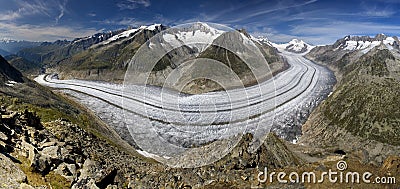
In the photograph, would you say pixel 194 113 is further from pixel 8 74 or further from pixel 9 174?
pixel 9 174

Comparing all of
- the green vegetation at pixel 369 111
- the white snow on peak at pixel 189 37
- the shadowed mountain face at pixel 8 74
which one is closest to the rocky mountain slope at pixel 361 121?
the green vegetation at pixel 369 111

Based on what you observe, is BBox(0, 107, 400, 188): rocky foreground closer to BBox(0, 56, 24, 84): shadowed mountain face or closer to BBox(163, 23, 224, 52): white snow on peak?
BBox(163, 23, 224, 52): white snow on peak

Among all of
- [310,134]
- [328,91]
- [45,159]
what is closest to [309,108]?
[310,134]

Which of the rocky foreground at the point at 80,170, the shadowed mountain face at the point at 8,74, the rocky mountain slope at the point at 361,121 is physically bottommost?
the rocky mountain slope at the point at 361,121

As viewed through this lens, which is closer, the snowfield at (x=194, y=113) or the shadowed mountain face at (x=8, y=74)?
the snowfield at (x=194, y=113)

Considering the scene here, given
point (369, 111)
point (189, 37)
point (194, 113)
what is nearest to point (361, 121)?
point (369, 111)

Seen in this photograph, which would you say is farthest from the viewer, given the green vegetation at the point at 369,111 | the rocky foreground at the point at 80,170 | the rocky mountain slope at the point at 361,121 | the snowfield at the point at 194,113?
the green vegetation at the point at 369,111

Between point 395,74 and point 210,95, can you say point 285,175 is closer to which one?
point 210,95

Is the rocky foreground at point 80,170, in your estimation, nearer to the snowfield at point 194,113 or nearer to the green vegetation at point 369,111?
the snowfield at point 194,113

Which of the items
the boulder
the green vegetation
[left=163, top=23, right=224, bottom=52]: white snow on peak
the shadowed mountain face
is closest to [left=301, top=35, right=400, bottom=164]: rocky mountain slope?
the green vegetation

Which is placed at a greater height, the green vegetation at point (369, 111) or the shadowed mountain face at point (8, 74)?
the shadowed mountain face at point (8, 74)
